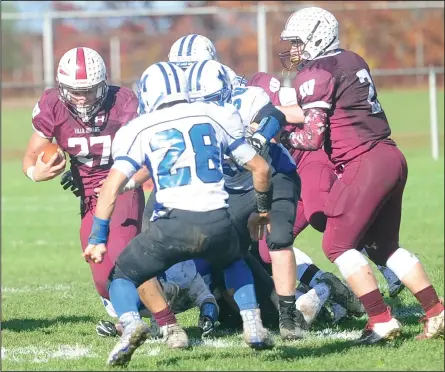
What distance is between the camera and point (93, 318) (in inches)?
259

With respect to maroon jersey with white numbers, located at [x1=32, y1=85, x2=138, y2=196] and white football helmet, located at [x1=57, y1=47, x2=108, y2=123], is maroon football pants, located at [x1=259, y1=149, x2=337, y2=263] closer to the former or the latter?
maroon jersey with white numbers, located at [x1=32, y1=85, x2=138, y2=196]

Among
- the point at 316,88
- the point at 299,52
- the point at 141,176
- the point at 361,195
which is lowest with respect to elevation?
the point at 361,195

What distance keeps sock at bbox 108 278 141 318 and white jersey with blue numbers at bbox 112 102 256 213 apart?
40 centimetres

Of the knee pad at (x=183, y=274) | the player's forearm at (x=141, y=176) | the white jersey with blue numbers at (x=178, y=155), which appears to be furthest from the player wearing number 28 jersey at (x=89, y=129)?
the white jersey with blue numbers at (x=178, y=155)

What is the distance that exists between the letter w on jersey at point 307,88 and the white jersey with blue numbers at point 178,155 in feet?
2.39

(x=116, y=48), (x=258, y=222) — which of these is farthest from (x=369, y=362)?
(x=116, y=48)

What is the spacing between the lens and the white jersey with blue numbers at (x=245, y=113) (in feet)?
18.6

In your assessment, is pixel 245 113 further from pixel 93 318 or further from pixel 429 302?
pixel 93 318

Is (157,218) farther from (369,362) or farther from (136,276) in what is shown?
(369,362)

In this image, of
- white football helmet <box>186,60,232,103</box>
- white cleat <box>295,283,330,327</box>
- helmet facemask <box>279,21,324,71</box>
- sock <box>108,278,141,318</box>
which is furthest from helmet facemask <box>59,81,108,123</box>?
white cleat <box>295,283,330,327</box>

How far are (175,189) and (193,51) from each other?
5.18ft

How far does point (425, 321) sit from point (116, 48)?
Answer: 2048 centimetres

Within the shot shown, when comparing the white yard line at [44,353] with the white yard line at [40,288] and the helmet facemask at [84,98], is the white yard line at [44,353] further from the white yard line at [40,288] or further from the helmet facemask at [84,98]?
the white yard line at [40,288]

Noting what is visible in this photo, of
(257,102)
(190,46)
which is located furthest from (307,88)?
(190,46)
